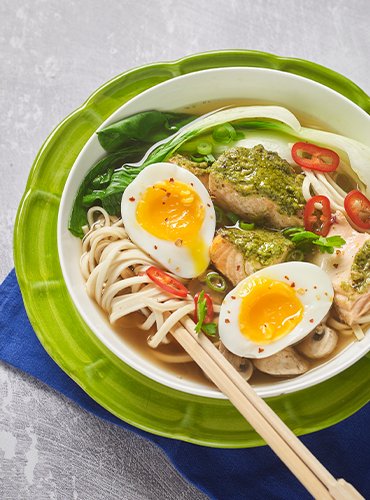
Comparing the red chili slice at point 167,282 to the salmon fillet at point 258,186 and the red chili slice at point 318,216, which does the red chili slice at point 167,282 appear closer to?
the salmon fillet at point 258,186

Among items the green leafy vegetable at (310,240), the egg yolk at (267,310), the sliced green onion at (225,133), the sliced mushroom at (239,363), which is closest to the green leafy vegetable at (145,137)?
the sliced green onion at (225,133)

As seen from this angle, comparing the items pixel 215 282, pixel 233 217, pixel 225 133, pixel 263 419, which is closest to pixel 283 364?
pixel 263 419

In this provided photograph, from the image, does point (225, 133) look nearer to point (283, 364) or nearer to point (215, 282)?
point (215, 282)

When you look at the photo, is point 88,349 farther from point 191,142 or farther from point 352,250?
point 352,250

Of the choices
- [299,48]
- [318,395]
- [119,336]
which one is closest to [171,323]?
[119,336]

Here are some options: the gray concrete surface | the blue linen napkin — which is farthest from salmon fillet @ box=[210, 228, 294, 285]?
the gray concrete surface
